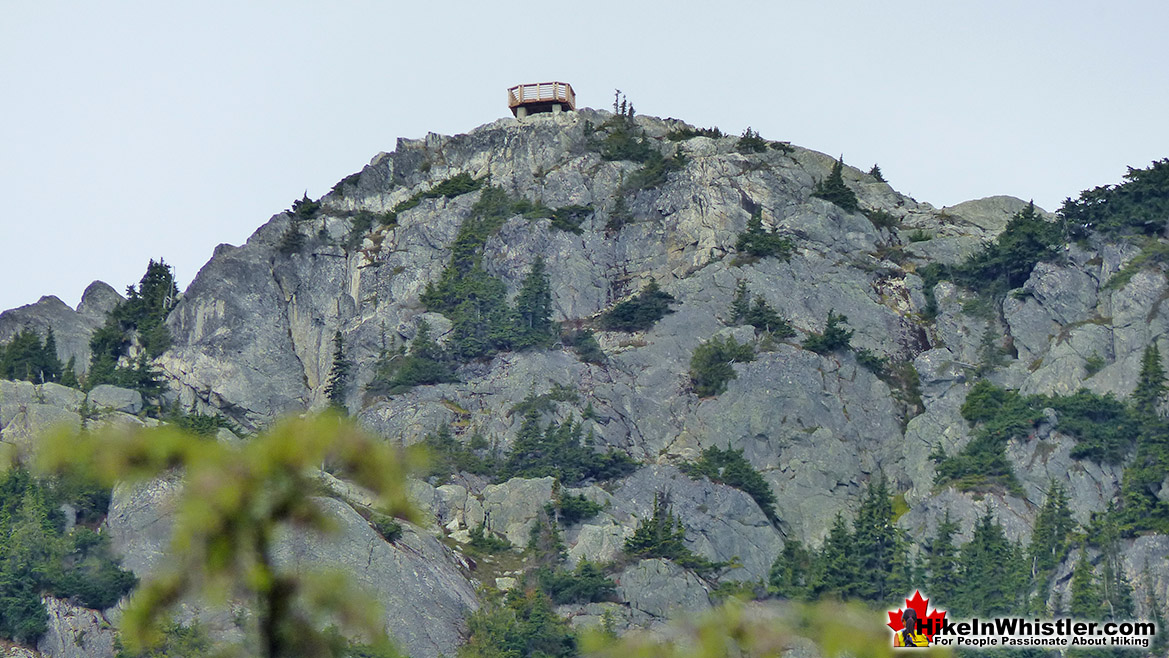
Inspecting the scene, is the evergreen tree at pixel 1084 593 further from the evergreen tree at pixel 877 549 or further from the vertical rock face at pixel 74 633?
the vertical rock face at pixel 74 633

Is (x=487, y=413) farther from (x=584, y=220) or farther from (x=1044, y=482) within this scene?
(x=1044, y=482)

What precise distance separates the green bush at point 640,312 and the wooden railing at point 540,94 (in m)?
17.5

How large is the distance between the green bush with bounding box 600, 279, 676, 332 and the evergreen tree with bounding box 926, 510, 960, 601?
18.3m

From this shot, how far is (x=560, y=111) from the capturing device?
86.1 metres

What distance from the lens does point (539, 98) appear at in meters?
→ 86.9

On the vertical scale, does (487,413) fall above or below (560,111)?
below

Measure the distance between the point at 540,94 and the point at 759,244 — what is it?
1889 cm

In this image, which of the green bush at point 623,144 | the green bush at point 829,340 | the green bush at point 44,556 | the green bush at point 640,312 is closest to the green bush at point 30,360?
the green bush at point 44,556

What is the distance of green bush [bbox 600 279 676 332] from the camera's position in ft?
241

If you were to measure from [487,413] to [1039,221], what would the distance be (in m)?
29.0

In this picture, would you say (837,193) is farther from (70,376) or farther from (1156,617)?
(70,376)

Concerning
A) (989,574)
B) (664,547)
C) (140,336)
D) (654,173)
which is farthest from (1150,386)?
(140,336)

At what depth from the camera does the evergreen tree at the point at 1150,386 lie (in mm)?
65375

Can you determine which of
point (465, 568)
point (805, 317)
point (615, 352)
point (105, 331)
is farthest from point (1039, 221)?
point (105, 331)
